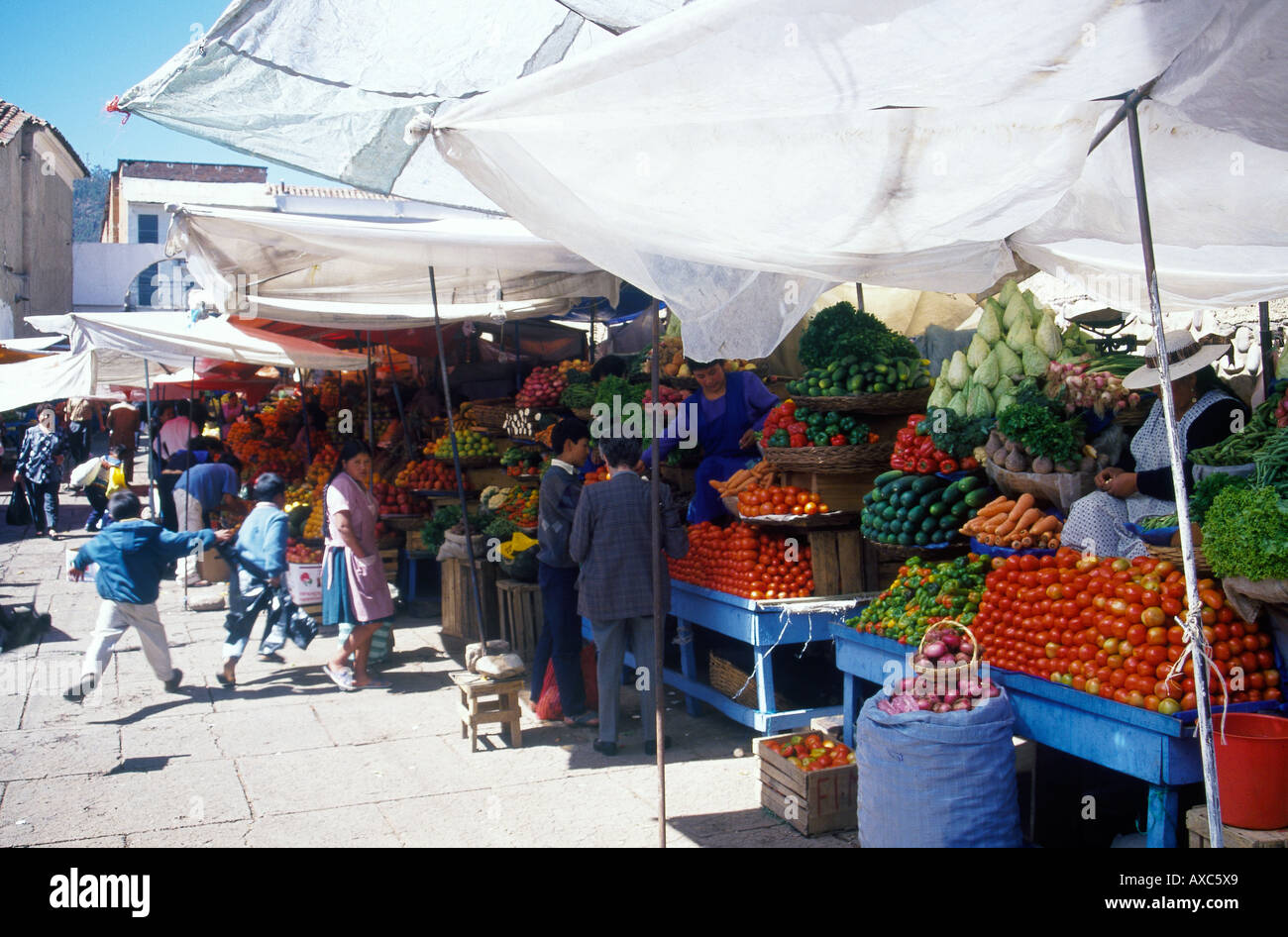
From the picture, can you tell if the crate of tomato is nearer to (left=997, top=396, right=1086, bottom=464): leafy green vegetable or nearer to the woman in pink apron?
(left=997, top=396, right=1086, bottom=464): leafy green vegetable

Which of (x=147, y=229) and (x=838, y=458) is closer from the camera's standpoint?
(x=838, y=458)

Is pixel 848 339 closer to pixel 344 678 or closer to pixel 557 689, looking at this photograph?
pixel 557 689

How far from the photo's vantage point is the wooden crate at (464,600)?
353 inches

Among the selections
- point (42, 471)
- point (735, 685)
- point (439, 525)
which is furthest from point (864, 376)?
point (42, 471)

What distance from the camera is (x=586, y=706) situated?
6879 millimetres

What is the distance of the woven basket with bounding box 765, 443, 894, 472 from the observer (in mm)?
5934

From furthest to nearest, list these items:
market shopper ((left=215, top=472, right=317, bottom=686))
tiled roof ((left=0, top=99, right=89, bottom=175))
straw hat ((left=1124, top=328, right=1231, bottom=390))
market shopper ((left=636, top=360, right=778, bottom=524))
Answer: tiled roof ((left=0, top=99, right=89, bottom=175)) → market shopper ((left=215, top=472, right=317, bottom=686)) → market shopper ((left=636, top=360, right=778, bottom=524)) → straw hat ((left=1124, top=328, right=1231, bottom=390))

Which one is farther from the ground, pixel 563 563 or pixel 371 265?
pixel 371 265

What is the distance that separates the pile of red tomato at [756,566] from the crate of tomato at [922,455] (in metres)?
0.89

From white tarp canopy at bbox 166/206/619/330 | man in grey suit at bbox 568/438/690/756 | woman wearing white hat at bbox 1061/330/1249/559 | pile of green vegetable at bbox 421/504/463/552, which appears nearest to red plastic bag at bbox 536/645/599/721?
man in grey suit at bbox 568/438/690/756

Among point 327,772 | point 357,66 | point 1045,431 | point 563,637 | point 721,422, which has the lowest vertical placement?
point 327,772

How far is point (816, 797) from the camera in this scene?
4.73m

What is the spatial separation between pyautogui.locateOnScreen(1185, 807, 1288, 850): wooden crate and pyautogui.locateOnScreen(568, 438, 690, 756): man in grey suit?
3.20m

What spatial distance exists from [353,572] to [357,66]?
4007 millimetres
